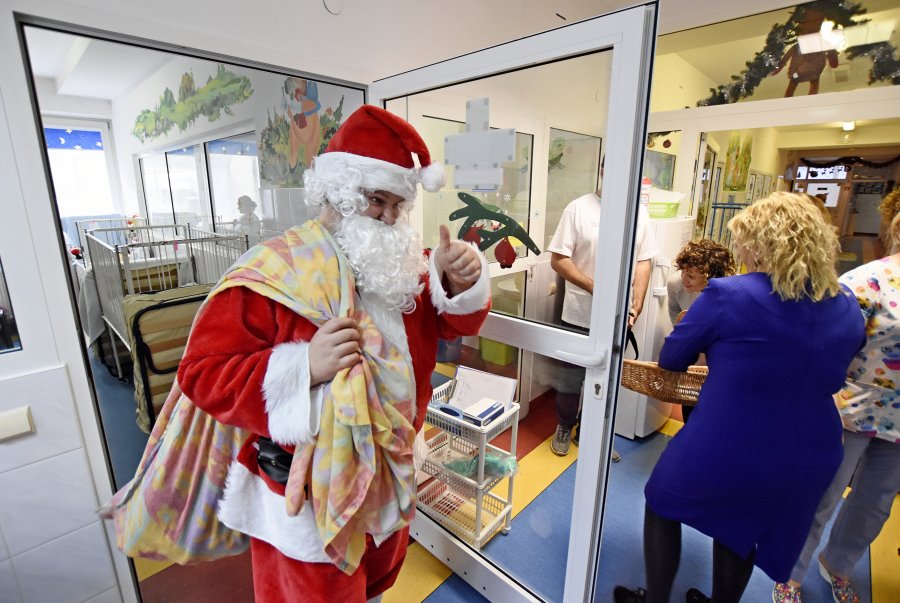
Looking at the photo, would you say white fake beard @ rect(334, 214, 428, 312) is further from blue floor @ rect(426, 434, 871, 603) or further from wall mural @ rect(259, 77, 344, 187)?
blue floor @ rect(426, 434, 871, 603)

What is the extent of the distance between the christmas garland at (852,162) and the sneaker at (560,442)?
242 centimetres

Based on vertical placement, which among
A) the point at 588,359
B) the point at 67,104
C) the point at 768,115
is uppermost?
the point at 768,115

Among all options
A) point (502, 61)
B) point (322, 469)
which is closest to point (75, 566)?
point (322, 469)

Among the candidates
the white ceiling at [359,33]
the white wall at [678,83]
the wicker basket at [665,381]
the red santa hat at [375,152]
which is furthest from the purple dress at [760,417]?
the white wall at [678,83]

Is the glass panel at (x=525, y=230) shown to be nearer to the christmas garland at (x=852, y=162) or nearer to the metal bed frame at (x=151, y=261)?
the metal bed frame at (x=151, y=261)

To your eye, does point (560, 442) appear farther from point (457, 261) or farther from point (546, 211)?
point (457, 261)

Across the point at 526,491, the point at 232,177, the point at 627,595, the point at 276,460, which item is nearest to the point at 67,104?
the point at 232,177

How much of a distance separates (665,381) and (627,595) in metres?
0.88

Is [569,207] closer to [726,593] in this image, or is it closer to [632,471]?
[726,593]

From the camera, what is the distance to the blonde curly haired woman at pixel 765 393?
1.04m

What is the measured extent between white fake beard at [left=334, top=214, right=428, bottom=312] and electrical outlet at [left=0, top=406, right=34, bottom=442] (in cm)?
94

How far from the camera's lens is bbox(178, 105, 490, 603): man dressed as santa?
80cm

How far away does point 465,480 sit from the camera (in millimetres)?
1723

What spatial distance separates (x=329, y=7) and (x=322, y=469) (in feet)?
4.99
